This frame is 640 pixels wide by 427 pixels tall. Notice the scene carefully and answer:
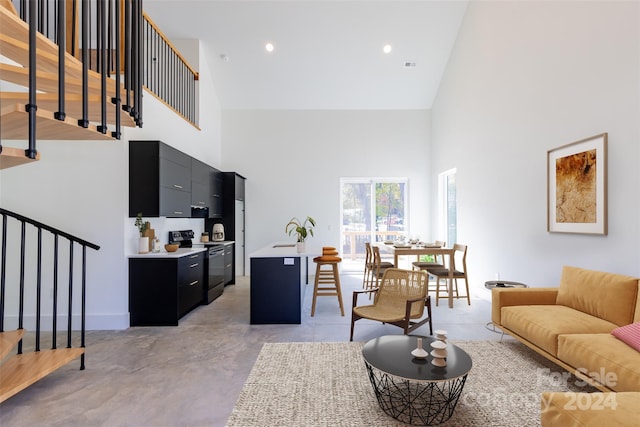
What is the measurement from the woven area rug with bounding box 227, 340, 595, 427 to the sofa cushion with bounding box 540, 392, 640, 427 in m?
0.58

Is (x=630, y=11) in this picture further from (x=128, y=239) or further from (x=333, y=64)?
(x=128, y=239)

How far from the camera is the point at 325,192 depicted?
7230mm

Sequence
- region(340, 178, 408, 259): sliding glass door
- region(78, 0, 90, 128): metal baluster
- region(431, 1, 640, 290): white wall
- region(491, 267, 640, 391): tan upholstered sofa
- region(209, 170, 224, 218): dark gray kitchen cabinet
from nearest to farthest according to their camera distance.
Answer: region(78, 0, 90, 128): metal baluster → region(491, 267, 640, 391): tan upholstered sofa → region(431, 1, 640, 290): white wall → region(209, 170, 224, 218): dark gray kitchen cabinet → region(340, 178, 408, 259): sliding glass door

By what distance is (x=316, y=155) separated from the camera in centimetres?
725

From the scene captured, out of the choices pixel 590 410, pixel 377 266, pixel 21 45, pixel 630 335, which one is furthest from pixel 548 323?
pixel 21 45

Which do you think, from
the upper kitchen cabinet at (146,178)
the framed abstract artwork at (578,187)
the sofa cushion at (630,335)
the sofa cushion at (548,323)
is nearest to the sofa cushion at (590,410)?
the sofa cushion at (630,335)

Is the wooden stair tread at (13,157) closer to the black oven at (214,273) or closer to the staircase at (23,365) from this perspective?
the staircase at (23,365)

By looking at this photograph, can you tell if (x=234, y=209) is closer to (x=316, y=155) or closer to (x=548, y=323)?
(x=316, y=155)

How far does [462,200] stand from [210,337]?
4761 mm

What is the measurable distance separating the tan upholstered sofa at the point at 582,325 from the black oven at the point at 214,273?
3885 mm

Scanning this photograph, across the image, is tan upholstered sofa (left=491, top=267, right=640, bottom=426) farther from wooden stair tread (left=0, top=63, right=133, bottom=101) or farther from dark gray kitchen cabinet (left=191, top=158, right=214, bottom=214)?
dark gray kitchen cabinet (left=191, top=158, right=214, bottom=214)

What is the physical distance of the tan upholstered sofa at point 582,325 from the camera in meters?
1.88

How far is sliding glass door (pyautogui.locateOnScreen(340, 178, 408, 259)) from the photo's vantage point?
7.43 metres

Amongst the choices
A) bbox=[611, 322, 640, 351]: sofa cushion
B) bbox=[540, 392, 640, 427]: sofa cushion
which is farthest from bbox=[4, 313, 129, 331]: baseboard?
bbox=[611, 322, 640, 351]: sofa cushion
